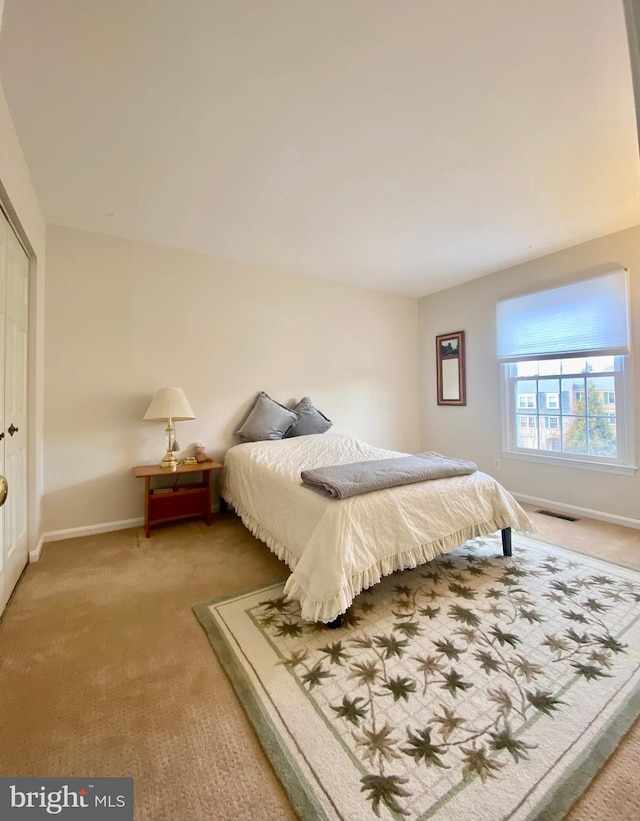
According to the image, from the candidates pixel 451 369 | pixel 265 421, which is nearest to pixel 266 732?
pixel 265 421

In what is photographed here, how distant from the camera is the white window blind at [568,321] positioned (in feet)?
9.49

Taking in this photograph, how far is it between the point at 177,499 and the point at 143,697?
181 centimetres

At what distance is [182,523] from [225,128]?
9.41 feet

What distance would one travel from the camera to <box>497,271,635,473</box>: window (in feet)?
9.54

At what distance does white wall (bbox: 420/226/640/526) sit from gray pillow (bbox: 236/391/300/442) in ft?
6.99

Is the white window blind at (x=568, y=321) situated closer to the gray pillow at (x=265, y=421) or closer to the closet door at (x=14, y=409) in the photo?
the gray pillow at (x=265, y=421)

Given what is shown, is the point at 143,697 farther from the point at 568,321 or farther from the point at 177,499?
the point at 568,321

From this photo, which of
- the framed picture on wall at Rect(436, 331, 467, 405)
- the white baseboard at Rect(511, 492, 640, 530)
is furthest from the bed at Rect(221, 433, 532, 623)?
the framed picture on wall at Rect(436, 331, 467, 405)

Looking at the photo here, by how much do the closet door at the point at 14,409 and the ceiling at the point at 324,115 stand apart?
649 mm

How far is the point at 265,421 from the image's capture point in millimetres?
3383

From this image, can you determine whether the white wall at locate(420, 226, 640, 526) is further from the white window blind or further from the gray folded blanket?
the gray folded blanket

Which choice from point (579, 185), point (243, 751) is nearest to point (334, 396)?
point (579, 185)

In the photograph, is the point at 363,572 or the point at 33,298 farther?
the point at 33,298

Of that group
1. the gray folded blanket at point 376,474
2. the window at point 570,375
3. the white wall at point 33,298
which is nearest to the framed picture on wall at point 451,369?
the window at point 570,375
